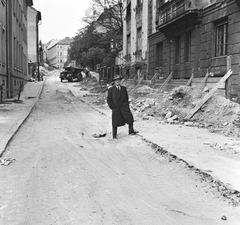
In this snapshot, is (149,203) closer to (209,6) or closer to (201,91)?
(201,91)

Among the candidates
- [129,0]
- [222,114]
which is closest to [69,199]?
[222,114]

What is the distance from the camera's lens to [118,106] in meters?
8.91

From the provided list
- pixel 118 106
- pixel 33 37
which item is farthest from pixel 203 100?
pixel 33 37

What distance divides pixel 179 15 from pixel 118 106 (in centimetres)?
882

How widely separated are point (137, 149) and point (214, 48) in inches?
326

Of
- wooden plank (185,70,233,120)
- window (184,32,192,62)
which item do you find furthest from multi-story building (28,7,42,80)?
wooden plank (185,70,233,120)

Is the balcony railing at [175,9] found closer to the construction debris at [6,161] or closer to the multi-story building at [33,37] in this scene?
the construction debris at [6,161]

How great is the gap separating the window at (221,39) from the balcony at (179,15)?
142cm

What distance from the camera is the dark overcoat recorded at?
884 centimetres

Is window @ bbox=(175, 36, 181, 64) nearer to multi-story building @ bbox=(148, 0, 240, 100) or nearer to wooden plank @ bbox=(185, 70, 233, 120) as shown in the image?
multi-story building @ bbox=(148, 0, 240, 100)

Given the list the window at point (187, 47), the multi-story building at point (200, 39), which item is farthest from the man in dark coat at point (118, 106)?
the window at point (187, 47)

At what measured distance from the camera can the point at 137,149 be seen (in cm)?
755

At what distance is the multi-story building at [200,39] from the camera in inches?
483

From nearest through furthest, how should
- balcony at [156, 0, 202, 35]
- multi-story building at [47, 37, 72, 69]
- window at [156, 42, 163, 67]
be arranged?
balcony at [156, 0, 202, 35] < window at [156, 42, 163, 67] < multi-story building at [47, 37, 72, 69]
